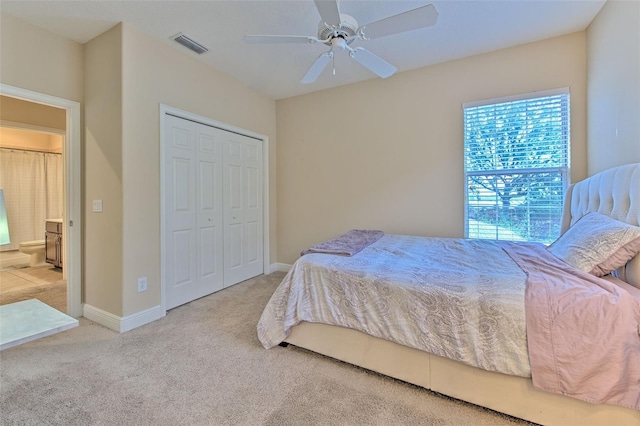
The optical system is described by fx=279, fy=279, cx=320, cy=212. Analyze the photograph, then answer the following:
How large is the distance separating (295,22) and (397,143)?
5.84 ft

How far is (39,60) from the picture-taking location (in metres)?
2.45

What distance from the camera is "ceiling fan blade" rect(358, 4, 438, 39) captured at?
1.65 meters

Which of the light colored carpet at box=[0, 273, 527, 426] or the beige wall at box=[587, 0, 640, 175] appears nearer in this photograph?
the light colored carpet at box=[0, 273, 527, 426]

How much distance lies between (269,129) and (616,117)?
377 cm

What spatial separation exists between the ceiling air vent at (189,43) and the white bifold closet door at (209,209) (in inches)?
28.6

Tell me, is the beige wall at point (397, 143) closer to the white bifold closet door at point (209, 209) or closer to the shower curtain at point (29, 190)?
the white bifold closet door at point (209, 209)

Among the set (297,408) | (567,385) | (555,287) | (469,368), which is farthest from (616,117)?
(297,408)

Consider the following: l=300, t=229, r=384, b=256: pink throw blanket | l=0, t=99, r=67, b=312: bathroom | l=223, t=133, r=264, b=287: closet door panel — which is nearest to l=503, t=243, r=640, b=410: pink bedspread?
l=300, t=229, r=384, b=256: pink throw blanket

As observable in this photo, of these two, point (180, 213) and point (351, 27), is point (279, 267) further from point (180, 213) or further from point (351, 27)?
point (351, 27)

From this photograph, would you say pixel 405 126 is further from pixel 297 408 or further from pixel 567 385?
pixel 297 408

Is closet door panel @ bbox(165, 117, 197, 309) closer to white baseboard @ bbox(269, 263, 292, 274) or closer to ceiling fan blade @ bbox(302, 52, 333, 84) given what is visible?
white baseboard @ bbox(269, 263, 292, 274)

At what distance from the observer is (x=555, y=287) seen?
4.57 ft

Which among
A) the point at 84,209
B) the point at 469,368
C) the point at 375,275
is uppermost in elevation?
the point at 84,209

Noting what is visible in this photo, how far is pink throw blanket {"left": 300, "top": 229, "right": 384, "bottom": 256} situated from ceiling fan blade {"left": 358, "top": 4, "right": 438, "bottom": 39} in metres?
1.59
